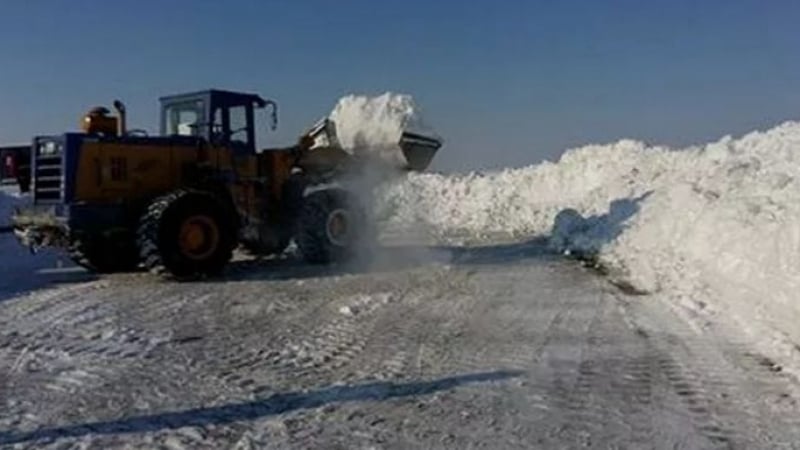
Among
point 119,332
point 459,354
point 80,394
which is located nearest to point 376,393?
point 459,354

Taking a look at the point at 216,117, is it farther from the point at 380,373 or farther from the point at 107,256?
the point at 380,373

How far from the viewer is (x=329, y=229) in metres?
14.9

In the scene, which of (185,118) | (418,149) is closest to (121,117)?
(185,118)

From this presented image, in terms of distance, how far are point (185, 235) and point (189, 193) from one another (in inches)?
22.5

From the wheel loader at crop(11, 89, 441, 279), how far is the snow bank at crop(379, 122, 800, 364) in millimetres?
2530

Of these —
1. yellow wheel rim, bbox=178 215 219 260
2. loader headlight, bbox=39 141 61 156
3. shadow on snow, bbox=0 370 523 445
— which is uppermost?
loader headlight, bbox=39 141 61 156

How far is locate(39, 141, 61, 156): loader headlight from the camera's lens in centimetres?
1264

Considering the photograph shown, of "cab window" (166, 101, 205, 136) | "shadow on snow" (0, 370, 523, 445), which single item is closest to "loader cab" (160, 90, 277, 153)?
"cab window" (166, 101, 205, 136)

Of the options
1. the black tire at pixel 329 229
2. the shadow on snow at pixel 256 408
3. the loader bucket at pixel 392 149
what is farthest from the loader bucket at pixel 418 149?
the shadow on snow at pixel 256 408

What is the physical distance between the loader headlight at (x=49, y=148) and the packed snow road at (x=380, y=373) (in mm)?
2124

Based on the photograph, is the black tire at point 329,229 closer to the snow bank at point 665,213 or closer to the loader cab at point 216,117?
the loader cab at point 216,117

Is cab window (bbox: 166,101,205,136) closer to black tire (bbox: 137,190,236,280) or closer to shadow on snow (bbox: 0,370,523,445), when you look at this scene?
black tire (bbox: 137,190,236,280)

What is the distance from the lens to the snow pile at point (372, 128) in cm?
1653

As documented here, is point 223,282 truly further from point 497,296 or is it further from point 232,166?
point 497,296
